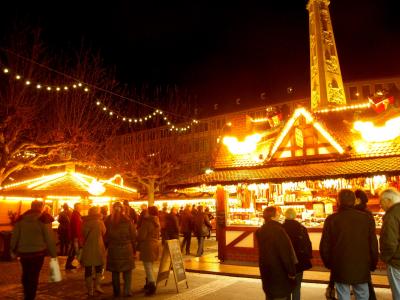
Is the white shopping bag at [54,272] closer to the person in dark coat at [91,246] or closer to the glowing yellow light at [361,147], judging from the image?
the person in dark coat at [91,246]

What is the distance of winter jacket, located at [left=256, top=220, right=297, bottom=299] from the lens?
193 inches

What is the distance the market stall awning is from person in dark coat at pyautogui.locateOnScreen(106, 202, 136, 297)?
501cm

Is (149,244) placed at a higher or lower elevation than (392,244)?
lower

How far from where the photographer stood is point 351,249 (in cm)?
470

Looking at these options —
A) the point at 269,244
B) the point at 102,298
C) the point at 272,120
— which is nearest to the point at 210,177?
the point at 272,120

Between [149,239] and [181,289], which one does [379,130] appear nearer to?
[181,289]

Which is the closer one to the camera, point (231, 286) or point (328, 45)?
point (231, 286)

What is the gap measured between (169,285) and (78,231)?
423 centimetres

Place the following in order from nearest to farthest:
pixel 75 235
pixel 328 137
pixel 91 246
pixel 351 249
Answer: pixel 351 249 → pixel 91 246 → pixel 328 137 → pixel 75 235

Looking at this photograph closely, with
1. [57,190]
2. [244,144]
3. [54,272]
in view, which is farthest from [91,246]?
[244,144]

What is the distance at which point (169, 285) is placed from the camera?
29.6 feet

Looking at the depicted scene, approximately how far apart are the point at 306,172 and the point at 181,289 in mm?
5194

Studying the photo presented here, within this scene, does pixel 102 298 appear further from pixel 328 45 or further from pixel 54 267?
pixel 328 45

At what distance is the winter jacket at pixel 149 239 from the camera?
8.20 m
